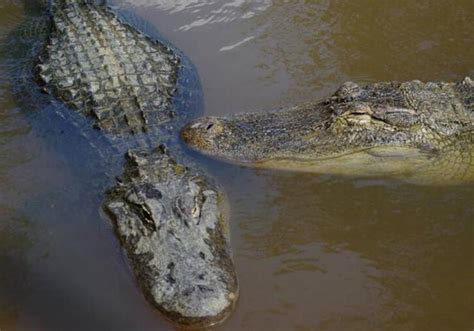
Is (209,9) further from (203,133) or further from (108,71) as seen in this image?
(203,133)

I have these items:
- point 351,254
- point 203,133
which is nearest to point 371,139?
point 351,254

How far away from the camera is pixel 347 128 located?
164 inches

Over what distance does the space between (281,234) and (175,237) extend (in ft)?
2.50

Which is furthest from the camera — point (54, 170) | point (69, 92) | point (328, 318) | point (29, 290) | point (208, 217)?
point (69, 92)

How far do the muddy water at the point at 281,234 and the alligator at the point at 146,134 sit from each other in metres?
0.16

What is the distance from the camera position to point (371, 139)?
162 inches

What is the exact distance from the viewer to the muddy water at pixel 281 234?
3.19 m

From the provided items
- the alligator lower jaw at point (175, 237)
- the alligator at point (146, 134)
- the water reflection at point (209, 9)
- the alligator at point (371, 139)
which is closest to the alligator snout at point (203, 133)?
the alligator at point (371, 139)

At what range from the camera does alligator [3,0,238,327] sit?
3107 mm

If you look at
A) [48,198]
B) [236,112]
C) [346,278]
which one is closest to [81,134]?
[48,198]

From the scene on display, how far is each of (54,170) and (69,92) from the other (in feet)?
2.69

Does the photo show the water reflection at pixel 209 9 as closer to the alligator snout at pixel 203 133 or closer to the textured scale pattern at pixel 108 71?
the textured scale pattern at pixel 108 71

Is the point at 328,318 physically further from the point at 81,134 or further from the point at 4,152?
the point at 4,152

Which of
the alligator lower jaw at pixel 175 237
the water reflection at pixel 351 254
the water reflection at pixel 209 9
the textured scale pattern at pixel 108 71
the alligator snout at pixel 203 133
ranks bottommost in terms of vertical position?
the water reflection at pixel 351 254
